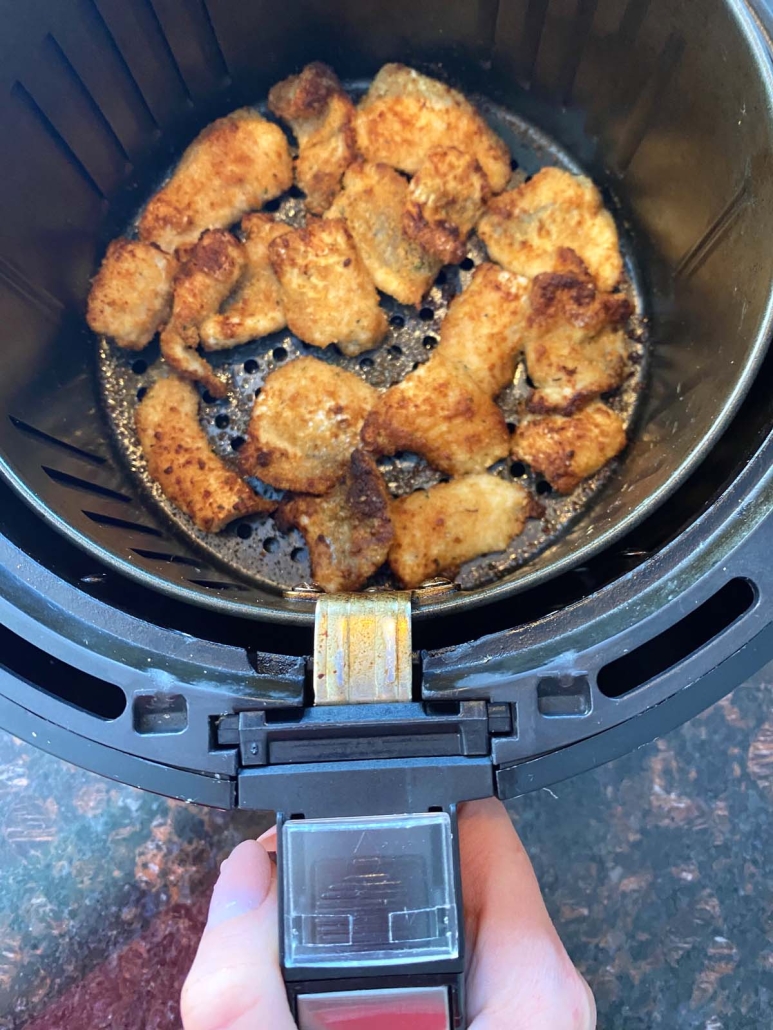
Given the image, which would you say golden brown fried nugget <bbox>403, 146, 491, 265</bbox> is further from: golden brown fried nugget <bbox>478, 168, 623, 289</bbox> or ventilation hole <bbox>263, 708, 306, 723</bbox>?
ventilation hole <bbox>263, 708, 306, 723</bbox>

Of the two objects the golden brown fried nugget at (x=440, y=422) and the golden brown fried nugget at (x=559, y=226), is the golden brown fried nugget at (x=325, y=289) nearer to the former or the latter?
the golden brown fried nugget at (x=440, y=422)

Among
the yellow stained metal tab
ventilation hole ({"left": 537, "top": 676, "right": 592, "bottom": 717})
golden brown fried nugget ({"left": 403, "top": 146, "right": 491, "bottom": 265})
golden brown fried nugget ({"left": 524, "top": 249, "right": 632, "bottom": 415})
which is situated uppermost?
golden brown fried nugget ({"left": 403, "top": 146, "right": 491, "bottom": 265})

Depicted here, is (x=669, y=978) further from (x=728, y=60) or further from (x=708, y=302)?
Answer: (x=728, y=60)

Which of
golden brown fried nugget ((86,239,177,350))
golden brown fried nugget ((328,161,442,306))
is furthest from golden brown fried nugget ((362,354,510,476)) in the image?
golden brown fried nugget ((86,239,177,350))

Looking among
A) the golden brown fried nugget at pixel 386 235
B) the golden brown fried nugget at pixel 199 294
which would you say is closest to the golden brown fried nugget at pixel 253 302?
the golden brown fried nugget at pixel 199 294

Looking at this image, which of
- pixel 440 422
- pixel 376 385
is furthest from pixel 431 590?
pixel 376 385

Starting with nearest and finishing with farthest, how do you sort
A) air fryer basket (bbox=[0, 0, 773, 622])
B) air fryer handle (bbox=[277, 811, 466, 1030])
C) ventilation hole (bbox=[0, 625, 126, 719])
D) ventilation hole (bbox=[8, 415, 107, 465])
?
air fryer handle (bbox=[277, 811, 466, 1030]) < ventilation hole (bbox=[0, 625, 126, 719]) < air fryer basket (bbox=[0, 0, 773, 622]) < ventilation hole (bbox=[8, 415, 107, 465])

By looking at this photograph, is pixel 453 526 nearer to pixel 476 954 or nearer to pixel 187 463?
pixel 187 463
